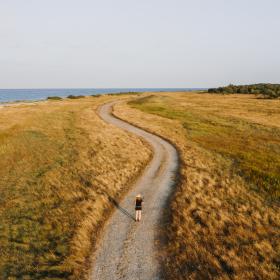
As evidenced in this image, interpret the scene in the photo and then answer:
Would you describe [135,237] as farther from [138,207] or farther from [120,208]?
[120,208]

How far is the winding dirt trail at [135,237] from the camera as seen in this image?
43.8 feet

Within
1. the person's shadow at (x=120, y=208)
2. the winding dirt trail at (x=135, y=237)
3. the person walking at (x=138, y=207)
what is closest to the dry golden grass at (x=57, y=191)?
the person's shadow at (x=120, y=208)

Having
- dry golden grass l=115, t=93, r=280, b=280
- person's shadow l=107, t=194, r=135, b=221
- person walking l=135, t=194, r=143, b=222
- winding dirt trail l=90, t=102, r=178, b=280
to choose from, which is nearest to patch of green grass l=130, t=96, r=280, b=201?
dry golden grass l=115, t=93, r=280, b=280

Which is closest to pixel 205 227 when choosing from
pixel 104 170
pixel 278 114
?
pixel 104 170

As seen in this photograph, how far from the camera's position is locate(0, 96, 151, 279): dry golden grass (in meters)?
14.4

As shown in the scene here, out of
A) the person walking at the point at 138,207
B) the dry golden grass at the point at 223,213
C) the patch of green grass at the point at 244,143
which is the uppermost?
the person walking at the point at 138,207

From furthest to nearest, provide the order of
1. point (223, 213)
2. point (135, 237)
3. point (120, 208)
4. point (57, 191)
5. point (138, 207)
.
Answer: point (57, 191), point (120, 208), point (223, 213), point (138, 207), point (135, 237)

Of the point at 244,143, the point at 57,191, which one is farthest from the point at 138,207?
the point at 244,143

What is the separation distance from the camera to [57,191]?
890 inches

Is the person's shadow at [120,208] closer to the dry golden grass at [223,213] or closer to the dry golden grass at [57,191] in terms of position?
the dry golden grass at [57,191]

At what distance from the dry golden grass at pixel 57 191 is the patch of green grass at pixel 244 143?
32.3 feet

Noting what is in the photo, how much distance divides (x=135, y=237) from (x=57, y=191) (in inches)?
359

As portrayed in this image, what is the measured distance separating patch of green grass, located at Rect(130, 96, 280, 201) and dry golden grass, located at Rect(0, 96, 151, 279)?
32.3 ft

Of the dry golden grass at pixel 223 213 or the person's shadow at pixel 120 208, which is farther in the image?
the person's shadow at pixel 120 208
